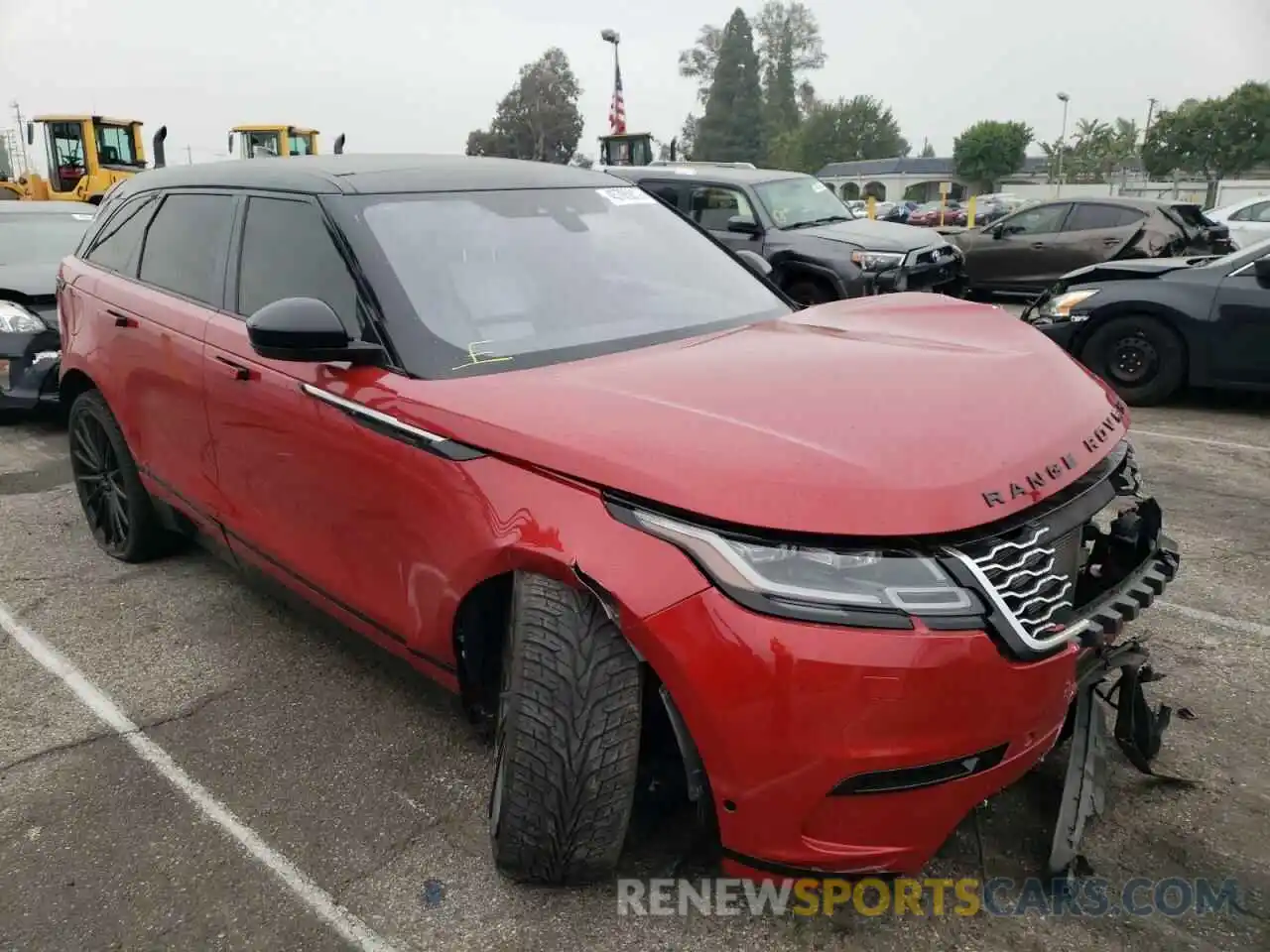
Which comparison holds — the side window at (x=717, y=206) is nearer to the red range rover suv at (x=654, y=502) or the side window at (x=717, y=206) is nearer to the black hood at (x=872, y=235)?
the black hood at (x=872, y=235)

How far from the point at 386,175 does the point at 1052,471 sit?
2160mm

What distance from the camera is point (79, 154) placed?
62.8ft

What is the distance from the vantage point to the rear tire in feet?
22.1

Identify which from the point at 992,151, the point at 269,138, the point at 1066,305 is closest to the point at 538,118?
the point at 992,151

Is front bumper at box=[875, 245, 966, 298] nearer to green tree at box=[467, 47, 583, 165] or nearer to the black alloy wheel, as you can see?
the black alloy wheel

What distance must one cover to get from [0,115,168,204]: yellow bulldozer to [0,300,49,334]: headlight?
44.2 ft

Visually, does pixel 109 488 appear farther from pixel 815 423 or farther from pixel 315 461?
pixel 815 423

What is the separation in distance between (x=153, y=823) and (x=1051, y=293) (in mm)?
6925

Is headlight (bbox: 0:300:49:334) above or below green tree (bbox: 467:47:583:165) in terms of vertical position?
below

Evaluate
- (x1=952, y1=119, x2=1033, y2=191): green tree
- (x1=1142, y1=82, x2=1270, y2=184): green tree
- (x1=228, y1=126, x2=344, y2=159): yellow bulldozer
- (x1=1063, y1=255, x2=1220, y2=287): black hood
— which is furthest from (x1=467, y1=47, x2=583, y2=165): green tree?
(x1=1063, y1=255, x2=1220, y2=287): black hood

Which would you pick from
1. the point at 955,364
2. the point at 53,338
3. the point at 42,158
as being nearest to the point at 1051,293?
the point at 955,364

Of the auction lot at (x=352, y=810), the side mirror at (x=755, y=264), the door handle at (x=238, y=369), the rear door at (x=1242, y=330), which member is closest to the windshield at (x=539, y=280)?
the side mirror at (x=755, y=264)

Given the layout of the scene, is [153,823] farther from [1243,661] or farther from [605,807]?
[1243,661]

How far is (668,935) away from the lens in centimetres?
215
